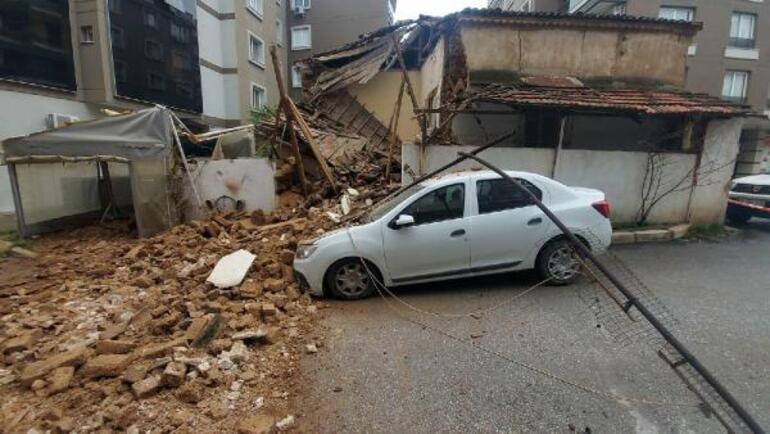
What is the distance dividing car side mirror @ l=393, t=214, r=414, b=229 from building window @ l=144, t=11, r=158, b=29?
1330 cm

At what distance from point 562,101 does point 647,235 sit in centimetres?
322

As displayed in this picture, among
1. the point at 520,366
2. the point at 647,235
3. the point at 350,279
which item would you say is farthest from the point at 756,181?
the point at 350,279

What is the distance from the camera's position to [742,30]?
19.7m

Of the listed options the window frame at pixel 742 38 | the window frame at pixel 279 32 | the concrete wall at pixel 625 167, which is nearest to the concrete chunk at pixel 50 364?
the concrete wall at pixel 625 167

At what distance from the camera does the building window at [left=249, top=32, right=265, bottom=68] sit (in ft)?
64.6

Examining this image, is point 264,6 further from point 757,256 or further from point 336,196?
point 757,256

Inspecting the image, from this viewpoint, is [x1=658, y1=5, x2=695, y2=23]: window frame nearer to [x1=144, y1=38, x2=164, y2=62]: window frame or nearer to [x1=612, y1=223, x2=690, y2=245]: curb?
[x1=612, y1=223, x2=690, y2=245]: curb

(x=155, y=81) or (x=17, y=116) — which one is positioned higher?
(x=155, y=81)

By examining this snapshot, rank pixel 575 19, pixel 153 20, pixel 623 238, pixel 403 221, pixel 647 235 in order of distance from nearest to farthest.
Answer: pixel 403 221
pixel 623 238
pixel 647 235
pixel 575 19
pixel 153 20

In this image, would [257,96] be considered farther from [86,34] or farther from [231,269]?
[231,269]

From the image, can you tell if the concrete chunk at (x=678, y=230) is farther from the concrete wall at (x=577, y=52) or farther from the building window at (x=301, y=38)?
the building window at (x=301, y=38)

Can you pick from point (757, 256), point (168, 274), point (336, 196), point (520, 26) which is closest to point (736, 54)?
point (520, 26)

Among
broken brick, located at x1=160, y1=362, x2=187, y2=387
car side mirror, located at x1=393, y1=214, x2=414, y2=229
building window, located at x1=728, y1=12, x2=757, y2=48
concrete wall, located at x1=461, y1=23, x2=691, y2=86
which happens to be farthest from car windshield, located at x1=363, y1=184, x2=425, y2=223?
building window, located at x1=728, y1=12, x2=757, y2=48

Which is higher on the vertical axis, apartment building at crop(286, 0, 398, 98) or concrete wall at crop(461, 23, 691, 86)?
apartment building at crop(286, 0, 398, 98)
